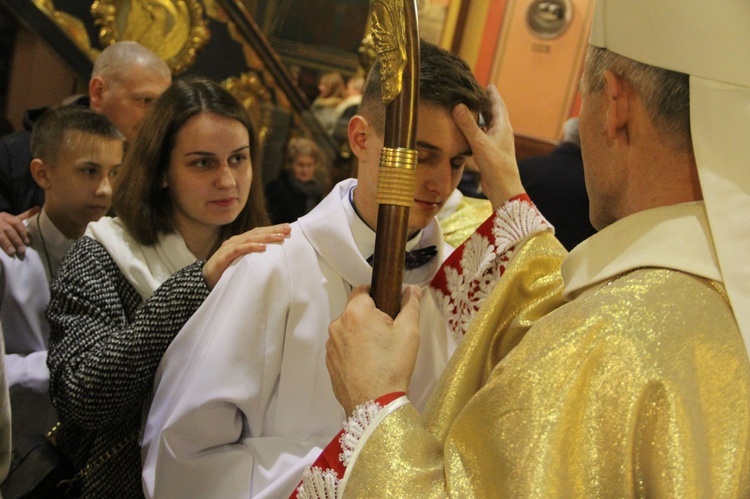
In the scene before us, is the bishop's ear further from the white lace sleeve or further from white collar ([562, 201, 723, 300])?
the white lace sleeve

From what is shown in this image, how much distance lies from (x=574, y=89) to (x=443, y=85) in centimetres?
649

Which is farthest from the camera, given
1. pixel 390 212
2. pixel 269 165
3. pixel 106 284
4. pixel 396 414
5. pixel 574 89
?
pixel 574 89

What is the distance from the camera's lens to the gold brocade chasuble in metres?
0.89

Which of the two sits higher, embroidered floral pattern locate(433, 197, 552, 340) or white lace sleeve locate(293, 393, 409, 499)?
embroidered floral pattern locate(433, 197, 552, 340)

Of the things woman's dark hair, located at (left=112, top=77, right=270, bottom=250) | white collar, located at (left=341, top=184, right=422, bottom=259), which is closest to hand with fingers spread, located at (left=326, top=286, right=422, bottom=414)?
white collar, located at (left=341, top=184, right=422, bottom=259)

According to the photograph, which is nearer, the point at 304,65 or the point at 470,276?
the point at 470,276

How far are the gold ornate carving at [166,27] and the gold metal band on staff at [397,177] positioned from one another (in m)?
4.03

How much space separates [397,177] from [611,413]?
558 millimetres

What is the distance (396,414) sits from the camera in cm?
110

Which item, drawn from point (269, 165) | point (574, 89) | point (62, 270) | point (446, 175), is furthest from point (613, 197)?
point (574, 89)

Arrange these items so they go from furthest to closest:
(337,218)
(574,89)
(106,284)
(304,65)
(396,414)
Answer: (574,89) < (304,65) < (106,284) < (337,218) < (396,414)

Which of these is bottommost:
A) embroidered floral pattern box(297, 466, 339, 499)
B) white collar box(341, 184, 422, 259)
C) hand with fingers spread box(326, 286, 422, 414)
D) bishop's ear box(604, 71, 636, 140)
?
embroidered floral pattern box(297, 466, 339, 499)

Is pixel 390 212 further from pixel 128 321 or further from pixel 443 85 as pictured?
pixel 128 321

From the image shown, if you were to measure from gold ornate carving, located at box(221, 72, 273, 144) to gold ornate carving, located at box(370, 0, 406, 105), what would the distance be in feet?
13.2
